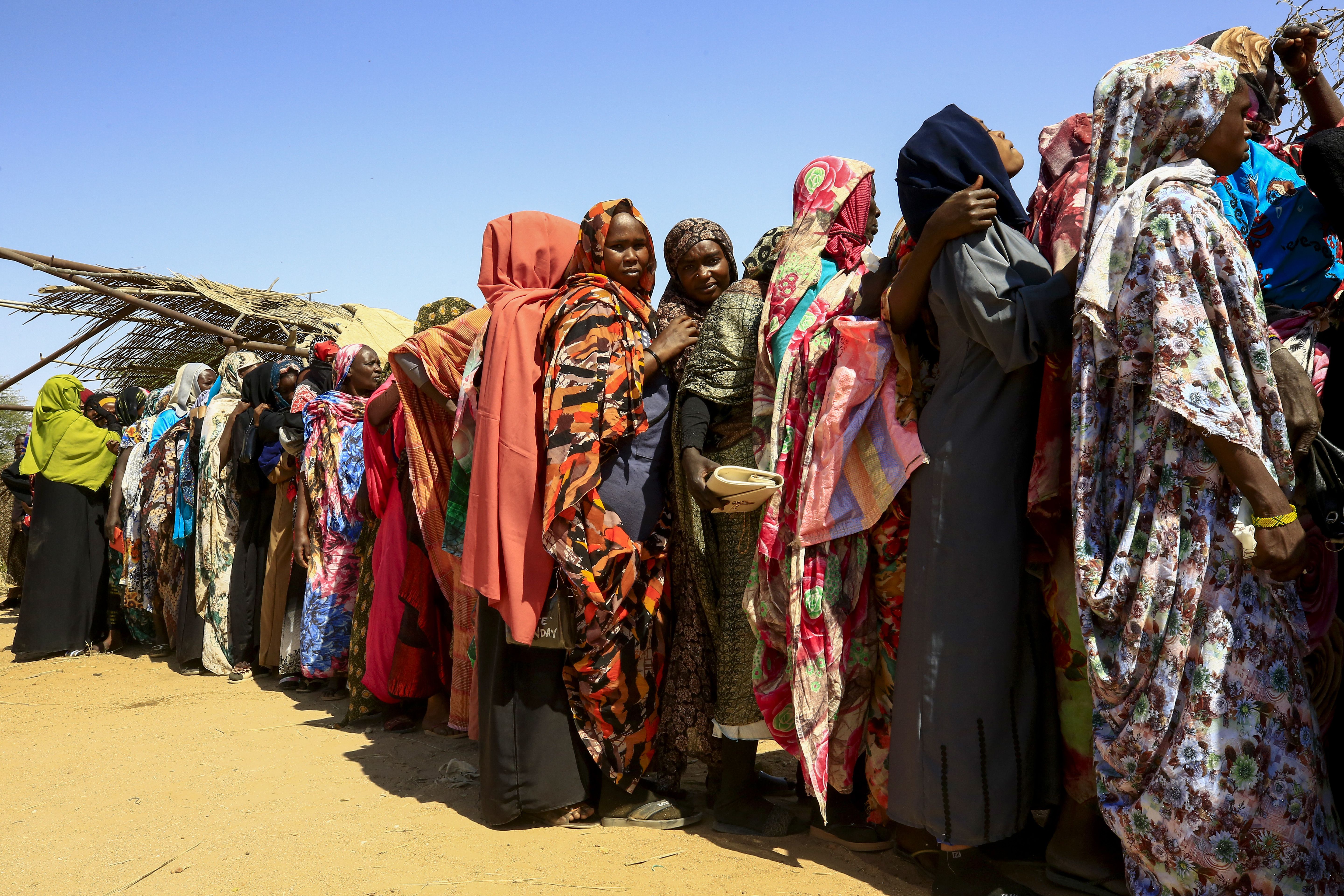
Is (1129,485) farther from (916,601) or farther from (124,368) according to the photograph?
(124,368)

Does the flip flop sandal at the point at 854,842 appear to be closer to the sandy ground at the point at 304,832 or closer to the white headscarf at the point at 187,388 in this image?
the sandy ground at the point at 304,832

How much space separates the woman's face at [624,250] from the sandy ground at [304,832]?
7.35 feet

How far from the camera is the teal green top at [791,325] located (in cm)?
331

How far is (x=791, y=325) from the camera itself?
3.31 metres

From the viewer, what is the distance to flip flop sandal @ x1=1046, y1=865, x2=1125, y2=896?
2627 mm

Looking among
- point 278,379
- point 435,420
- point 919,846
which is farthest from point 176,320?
point 919,846

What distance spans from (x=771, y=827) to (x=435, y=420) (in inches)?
103

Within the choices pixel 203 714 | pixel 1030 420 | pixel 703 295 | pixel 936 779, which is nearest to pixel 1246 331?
pixel 1030 420

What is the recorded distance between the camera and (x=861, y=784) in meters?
3.54

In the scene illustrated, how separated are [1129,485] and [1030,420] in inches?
16.2

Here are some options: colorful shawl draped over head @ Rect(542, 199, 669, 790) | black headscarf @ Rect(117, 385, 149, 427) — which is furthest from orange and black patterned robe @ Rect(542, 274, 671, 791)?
black headscarf @ Rect(117, 385, 149, 427)

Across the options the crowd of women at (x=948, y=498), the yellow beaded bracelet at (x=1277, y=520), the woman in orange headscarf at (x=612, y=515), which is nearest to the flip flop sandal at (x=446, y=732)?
the crowd of women at (x=948, y=498)

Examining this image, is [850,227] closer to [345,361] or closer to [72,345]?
[345,361]

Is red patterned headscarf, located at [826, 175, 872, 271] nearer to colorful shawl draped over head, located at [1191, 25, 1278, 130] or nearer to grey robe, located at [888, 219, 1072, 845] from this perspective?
grey robe, located at [888, 219, 1072, 845]
